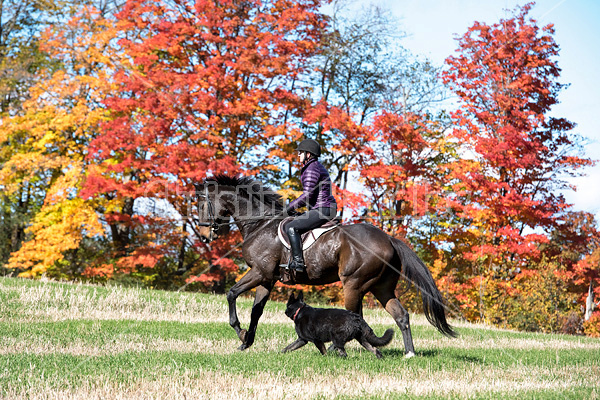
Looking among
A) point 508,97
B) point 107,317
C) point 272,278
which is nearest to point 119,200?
point 107,317

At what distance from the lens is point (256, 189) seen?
8.51m

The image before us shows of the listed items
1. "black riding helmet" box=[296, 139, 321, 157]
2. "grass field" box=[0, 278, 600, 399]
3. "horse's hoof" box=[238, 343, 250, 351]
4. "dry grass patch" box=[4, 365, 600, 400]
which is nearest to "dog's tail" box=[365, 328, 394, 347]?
"grass field" box=[0, 278, 600, 399]

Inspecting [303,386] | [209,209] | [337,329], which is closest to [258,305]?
[337,329]

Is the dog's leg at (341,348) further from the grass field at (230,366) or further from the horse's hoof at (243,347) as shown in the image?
the horse's hoof at (243,347)

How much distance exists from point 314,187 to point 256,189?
A: 44.4 inches

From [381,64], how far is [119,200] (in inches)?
670

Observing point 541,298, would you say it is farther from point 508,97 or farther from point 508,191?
point 508,97

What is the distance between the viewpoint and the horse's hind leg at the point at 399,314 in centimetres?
762

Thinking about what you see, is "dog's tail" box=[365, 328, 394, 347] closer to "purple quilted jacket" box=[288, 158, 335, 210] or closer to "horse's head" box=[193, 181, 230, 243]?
"purple quilted jacket" box=[288, 158, 335, 210]

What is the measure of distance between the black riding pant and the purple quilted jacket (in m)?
0.09

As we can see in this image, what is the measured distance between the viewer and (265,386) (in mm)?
5211

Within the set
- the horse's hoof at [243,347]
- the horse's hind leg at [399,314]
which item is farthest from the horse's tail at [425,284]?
the horse's hoof at [243,347]

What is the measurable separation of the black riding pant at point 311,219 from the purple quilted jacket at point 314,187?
9 cm

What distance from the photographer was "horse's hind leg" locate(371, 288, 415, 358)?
25.0ft
